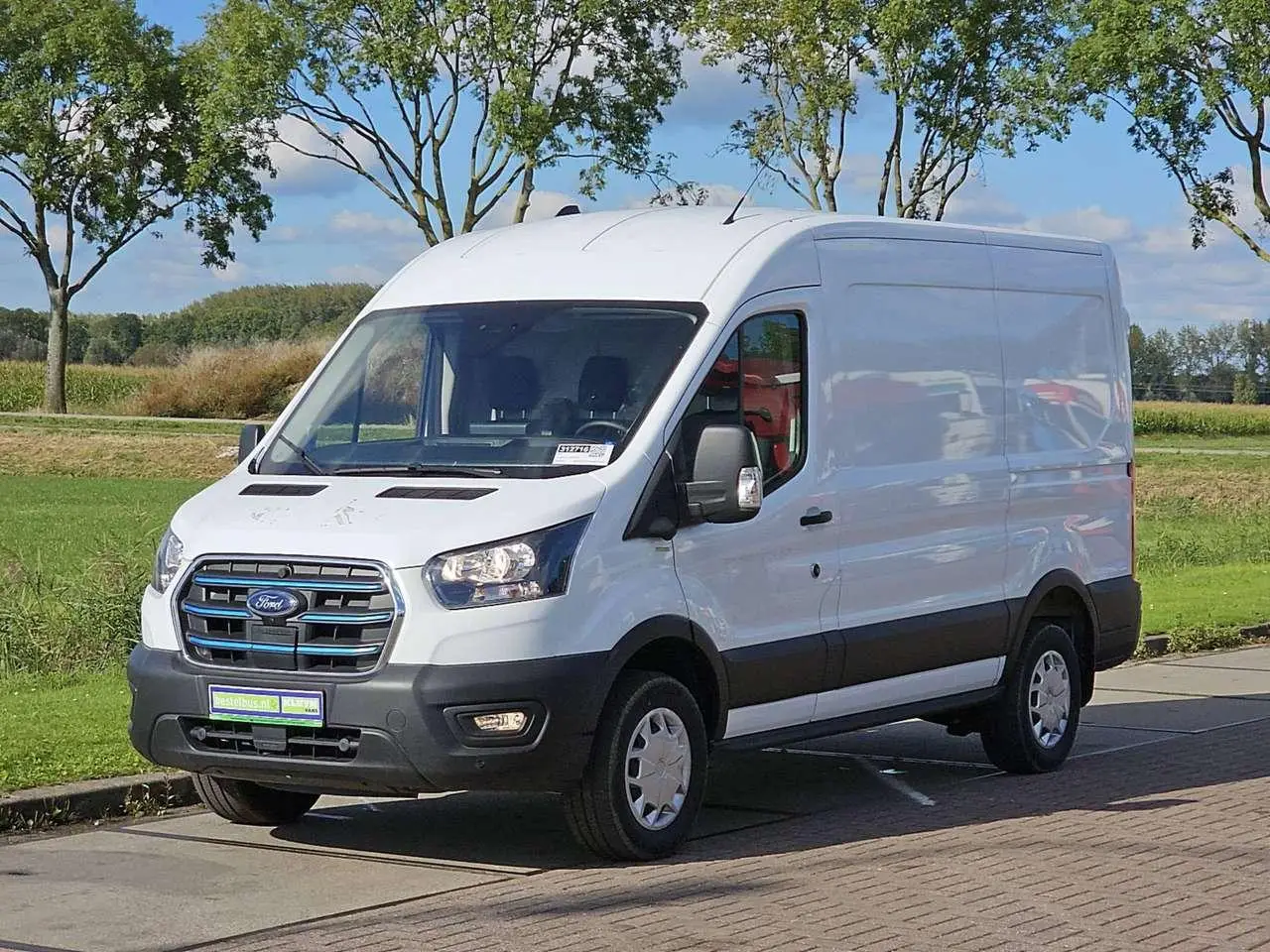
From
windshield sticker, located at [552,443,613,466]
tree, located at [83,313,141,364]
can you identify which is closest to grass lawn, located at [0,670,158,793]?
windshield sticker, located at [552,443,613,466]

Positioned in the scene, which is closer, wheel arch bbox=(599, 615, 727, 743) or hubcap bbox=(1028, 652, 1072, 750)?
wheel arch bbox=(599, 615, 727, 743)

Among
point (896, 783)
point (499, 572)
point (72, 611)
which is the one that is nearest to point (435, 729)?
point (499, 572)

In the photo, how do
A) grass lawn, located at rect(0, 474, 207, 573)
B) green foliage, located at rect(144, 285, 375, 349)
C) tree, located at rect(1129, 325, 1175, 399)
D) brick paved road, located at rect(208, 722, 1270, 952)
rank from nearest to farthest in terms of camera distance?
brick paved road, located at rect(208, 722, 1270, 952) → grass lawn, located at rect(0, 474, 207, 573) → tree, located at rect(1129, 325, 1175, 399) → green foliage, located at rect(144, 285, 375, 349)

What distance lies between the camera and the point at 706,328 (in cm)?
836

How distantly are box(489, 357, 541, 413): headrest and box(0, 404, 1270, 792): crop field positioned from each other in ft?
8.20

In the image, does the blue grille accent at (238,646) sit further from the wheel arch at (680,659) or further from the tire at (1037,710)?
the tire at (1037,710)

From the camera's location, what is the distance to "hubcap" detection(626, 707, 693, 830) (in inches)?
311

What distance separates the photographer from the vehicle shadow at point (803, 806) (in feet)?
27.5

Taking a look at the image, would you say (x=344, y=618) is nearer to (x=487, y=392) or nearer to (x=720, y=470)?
(x=487, y=392)

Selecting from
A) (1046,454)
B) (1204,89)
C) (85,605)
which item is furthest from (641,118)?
(1046,454)

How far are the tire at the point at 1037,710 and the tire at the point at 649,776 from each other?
2541 millimetres

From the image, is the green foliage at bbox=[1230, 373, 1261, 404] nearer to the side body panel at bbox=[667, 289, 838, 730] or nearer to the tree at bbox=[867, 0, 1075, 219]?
the tree at bbox=[867, 0, 1075, 219]

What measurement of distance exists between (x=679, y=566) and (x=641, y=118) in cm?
3769

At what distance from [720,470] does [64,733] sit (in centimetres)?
394
